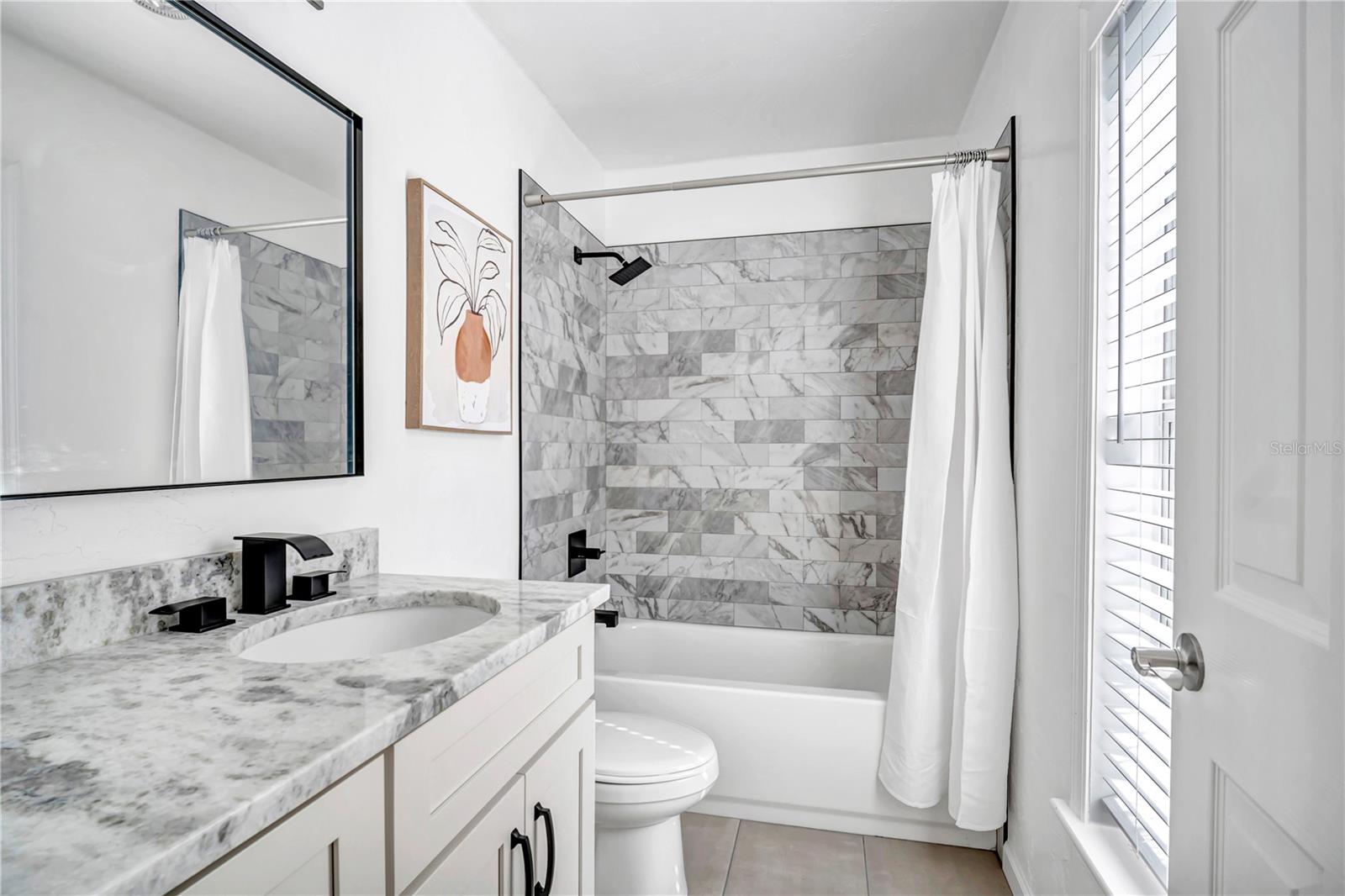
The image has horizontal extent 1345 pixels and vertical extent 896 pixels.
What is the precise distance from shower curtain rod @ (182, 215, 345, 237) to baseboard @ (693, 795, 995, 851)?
2071 millimetres

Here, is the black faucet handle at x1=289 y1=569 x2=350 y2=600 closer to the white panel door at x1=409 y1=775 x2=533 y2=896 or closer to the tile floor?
the white panel door at x1=409 y1=775 x2=533 y2=896

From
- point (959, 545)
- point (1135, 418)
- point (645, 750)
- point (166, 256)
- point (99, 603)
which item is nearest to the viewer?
point (99, 603)

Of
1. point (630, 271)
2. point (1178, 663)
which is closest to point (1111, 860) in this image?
point (1178, 663)

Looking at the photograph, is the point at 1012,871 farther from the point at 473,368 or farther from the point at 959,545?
the point at 473,368

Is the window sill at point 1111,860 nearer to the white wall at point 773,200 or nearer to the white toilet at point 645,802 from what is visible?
the white toilet at point 645,802

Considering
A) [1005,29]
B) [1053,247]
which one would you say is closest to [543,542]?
[1053,247]

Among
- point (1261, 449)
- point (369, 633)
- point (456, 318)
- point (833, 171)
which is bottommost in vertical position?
point (369, 633)

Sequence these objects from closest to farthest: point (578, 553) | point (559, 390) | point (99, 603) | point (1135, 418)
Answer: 1. point (99, 603)
2. point (1135, 418)
3. point (559, 390)
4. point (578, 553)

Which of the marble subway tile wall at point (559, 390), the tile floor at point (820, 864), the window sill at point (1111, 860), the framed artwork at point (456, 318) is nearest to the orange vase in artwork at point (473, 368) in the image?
the framed artwork at point (456, 318)

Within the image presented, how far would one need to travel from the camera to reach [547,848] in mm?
1151

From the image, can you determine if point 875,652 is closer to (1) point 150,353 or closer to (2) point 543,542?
(2) point 543,542

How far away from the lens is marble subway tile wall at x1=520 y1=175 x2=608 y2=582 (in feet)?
7.92

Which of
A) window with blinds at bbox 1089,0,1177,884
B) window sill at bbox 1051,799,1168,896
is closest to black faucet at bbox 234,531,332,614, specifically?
window with blinds at bbox 1089,0,1177,884

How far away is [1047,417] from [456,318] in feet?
5.12
